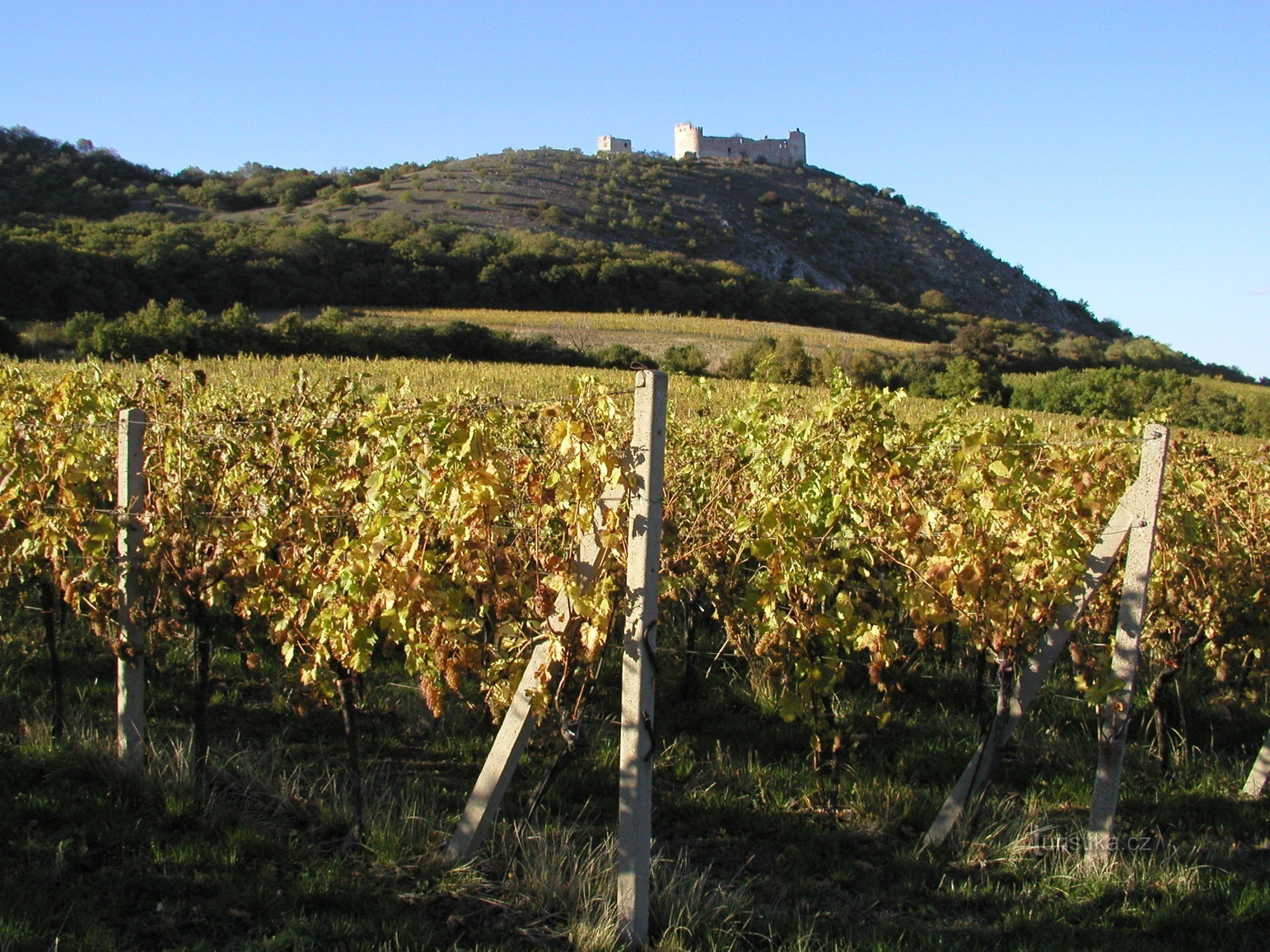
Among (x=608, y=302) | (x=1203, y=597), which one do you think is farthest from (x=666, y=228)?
(x=1203, y=597)

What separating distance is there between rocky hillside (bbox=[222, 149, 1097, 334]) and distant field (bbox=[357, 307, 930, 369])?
19.4m

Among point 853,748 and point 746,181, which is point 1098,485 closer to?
point 853,748

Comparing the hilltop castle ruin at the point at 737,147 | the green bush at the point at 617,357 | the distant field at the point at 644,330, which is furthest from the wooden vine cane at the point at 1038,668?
the hilltop castle ruin at the point at 737,147

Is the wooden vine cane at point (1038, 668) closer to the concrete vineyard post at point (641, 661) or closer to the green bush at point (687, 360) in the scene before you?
the concrete vineyard post at point (641, 661)

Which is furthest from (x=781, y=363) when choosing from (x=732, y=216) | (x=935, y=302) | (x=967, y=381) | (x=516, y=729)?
(x=732, y=216)

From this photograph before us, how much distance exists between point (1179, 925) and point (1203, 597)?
1997mm

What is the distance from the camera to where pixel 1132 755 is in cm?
457

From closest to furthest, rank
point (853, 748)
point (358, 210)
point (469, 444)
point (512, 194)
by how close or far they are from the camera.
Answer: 1. point (469, 444)
2. point (853, 748)
3. point (358, 210)
4. point (512, 194)

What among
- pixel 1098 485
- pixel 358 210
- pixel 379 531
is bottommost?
pixel 379 531

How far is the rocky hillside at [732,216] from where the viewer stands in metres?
57.8

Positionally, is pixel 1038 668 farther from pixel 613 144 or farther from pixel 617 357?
pixel 613 144

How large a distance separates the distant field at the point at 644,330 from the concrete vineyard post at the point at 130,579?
21732 mm

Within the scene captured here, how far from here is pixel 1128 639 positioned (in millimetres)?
3309

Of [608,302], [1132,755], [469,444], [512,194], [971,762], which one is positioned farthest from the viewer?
[512,194]
